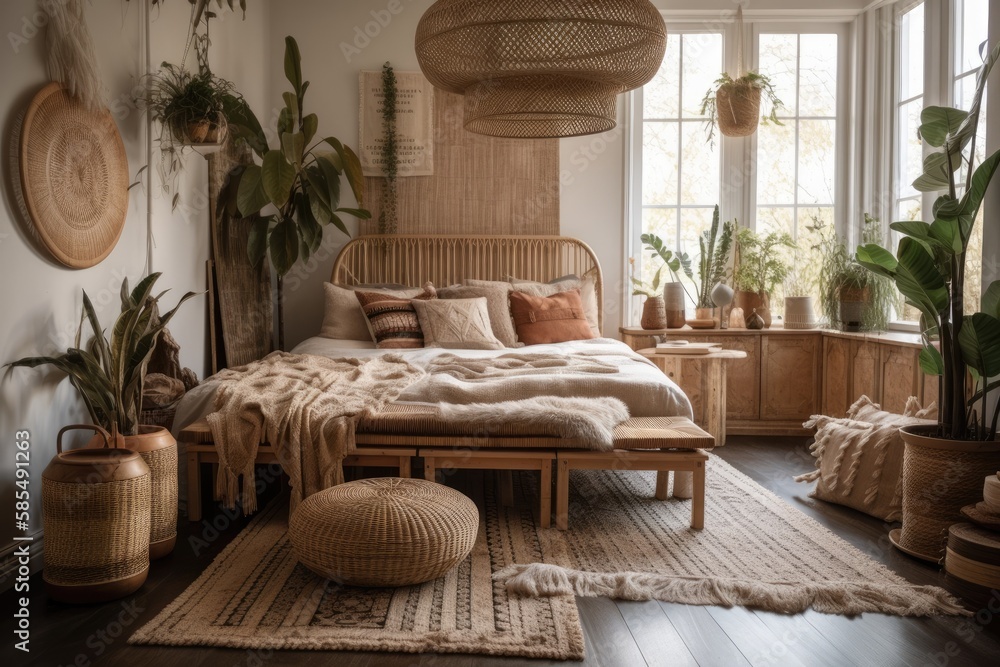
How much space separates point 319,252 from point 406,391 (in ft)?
8.01

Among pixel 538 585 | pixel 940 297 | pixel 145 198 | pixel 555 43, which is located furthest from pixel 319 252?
pixel 940 297

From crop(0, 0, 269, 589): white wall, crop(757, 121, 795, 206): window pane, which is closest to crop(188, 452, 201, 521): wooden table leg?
crop(0, 0, 269, 589): white wall

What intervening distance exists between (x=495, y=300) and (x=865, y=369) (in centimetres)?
229

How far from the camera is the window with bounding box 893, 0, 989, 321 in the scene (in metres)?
4.26

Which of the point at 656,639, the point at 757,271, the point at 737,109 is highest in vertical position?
the point at 737,109

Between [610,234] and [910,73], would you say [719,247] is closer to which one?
[610,234]

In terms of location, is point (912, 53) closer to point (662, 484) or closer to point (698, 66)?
point (698, 66)

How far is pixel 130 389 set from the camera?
2.81 metres

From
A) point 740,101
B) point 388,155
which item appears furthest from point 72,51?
point 740,101

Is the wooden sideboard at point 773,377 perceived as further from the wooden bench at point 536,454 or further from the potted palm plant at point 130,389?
the potted palm plant at point 130,389

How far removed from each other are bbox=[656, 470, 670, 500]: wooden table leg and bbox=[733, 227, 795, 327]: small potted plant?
6.93ft

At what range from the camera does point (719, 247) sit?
5395mm

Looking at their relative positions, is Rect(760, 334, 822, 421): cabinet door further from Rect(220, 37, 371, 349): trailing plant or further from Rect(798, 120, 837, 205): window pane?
Rect(220, 37, 371, 349): trailing plant

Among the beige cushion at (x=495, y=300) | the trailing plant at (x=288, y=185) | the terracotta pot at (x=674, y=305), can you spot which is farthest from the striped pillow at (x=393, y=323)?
the terracotta pot at (x=674, y=305)
